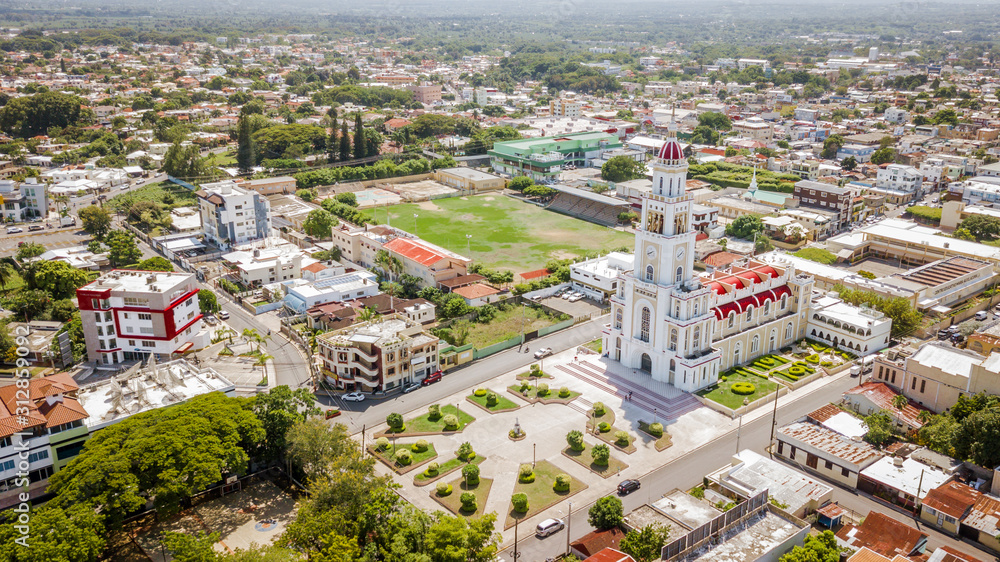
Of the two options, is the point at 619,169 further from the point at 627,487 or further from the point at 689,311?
the point at 627,487

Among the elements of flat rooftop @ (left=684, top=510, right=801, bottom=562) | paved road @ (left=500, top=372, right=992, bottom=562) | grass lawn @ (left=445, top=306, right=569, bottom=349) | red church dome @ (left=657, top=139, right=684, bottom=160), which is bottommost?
paved road @ (left=500, top=372, right=992, bottom=562)

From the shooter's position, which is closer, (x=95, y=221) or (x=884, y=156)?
(x=95, y=221)

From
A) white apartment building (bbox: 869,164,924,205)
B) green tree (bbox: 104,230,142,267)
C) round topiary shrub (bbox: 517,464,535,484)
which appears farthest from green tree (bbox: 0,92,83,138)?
white apartment building (bbox: 869,164,924,205)

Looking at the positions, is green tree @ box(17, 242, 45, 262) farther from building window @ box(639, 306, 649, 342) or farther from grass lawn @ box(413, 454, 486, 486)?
building window @ box(639, 306, 649, 342)

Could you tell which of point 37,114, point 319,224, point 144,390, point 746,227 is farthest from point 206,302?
point 37,114

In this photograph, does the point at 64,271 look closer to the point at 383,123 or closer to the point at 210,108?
the point at 383,123

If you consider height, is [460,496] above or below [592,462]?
above
